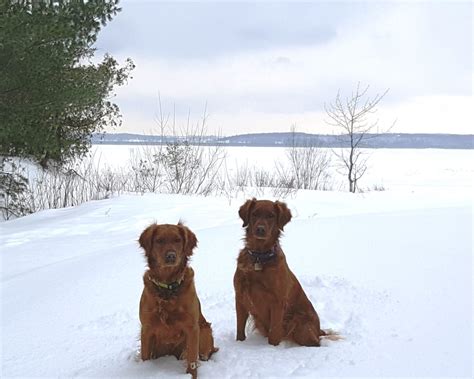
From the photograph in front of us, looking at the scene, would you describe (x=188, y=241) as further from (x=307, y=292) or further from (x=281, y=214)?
(x=307, y=292)

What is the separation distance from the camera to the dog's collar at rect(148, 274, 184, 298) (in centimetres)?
307

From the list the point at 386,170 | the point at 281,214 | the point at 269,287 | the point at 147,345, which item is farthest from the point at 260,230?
the point at 386,170

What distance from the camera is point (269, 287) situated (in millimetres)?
3656

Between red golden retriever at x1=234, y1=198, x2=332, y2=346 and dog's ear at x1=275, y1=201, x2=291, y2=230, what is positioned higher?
dog's ear at x1=275, y1=201, x2=291, y2=230

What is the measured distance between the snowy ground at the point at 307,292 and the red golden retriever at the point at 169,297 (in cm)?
18

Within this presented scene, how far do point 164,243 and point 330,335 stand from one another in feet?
4.99

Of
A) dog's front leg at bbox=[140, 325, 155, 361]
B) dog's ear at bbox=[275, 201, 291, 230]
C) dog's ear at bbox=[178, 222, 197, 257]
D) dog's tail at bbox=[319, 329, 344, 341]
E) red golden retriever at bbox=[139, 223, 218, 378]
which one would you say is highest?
→ dog's ear at bbox=[275, 201, 291, 230]

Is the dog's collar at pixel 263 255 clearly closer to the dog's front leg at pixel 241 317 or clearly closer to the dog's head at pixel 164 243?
the dog's front leg at pixel 241 317

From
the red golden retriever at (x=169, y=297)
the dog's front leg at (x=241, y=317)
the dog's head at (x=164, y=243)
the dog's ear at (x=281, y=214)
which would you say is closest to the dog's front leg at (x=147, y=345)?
the red golden retriever at (x=169, y=297)

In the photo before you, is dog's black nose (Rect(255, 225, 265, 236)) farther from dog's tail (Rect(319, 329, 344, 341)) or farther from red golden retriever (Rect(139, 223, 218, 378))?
dog's tail (Rect(319, 329, 344, 341))

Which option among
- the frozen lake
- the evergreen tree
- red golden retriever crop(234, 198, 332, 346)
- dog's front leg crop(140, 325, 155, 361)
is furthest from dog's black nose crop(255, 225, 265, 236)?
the frozen lake

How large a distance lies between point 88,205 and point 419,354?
28.4 feet

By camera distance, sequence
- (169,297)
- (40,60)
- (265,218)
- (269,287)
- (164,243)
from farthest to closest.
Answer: (40,60) → (265,218) → (269,287) → (164,243) → (169,297)

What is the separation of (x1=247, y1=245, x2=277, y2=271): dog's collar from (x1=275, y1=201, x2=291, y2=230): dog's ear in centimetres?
20
